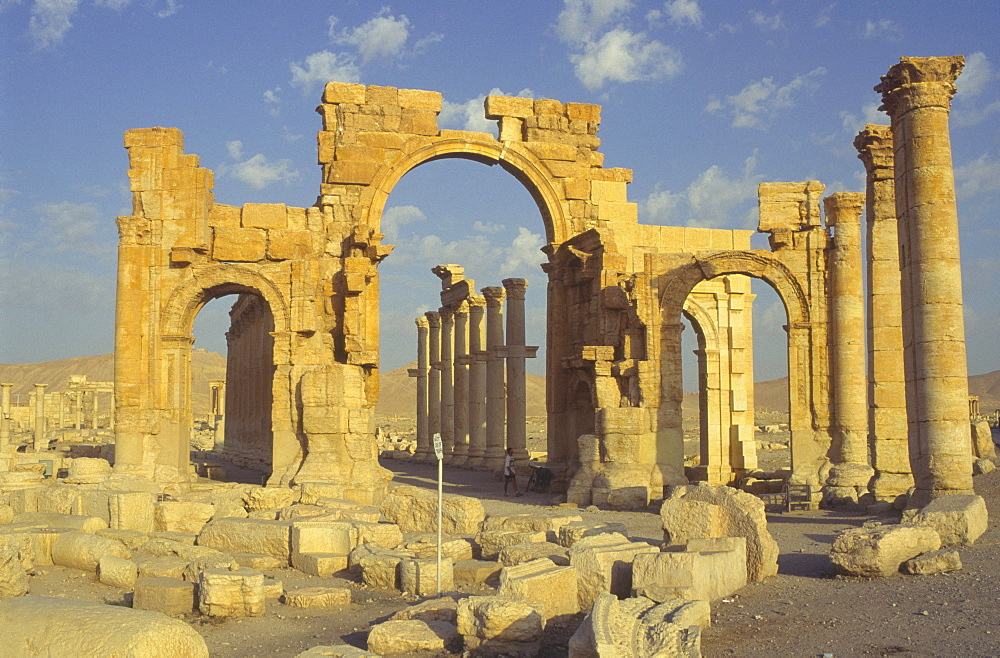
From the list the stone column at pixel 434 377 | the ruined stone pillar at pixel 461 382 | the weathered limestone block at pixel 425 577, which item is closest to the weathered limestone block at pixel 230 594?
the weathered limestone block at pixel 425 577

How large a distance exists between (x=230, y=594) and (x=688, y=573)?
4233 mm

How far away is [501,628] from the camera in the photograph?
25.0 ft

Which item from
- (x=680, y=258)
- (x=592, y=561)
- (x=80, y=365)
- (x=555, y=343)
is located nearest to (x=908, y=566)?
(x=592, y=561)

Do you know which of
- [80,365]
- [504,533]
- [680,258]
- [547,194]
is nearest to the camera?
[504,533]

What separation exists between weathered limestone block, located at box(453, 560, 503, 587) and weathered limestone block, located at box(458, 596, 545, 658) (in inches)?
108

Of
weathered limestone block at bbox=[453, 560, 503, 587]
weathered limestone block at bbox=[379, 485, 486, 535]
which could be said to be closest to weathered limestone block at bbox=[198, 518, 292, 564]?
weathered limestone block at bbox=[379, 485, 486, 535]

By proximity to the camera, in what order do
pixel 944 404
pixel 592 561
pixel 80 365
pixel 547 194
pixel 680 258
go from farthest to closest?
pixel 80 365
pixel 547 194
pixel 680 258
pixel 944 404
pixel 592 561

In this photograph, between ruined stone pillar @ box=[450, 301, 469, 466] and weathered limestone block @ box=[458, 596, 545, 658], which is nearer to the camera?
weathered limestone block @ box=[458, 596, 545, 658]

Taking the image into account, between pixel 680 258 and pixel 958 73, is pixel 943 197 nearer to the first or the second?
pixel 958 73

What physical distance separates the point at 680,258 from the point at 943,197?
21.0ft

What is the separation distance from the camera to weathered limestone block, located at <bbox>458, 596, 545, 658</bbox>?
7.61m

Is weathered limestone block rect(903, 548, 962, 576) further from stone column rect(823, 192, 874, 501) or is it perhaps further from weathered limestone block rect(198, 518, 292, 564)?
stone column rect(823, 192, 874, 501)

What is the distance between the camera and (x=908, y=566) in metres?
9.30

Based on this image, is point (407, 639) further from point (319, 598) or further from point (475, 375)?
point (475, 375)
